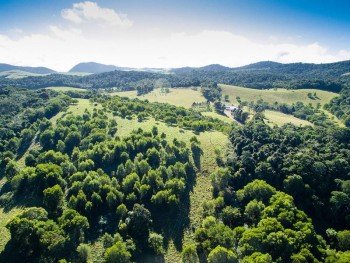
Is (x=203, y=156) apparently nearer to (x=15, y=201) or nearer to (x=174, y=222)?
(x=174, y=222)

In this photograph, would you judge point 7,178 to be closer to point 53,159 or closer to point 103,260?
point 53,159

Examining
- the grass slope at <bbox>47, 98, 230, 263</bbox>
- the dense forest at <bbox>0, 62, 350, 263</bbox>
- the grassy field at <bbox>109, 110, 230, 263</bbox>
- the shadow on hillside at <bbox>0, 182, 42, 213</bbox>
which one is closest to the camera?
the dense forest at <bbox>0, 62, 350, 263</bbox>

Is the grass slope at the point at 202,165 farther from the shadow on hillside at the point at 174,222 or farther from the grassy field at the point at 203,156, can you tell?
the shadow on hillside at the point at 174,222

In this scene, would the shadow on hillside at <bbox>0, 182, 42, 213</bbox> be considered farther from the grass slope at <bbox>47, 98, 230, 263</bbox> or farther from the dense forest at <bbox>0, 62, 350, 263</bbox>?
the grass slope at <bbox>47, 98, 230, 263</bbox>

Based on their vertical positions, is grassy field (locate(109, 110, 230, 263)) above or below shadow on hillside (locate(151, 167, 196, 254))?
above

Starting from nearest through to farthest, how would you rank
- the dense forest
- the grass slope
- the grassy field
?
the dense forest < the grass slope < the grassy field

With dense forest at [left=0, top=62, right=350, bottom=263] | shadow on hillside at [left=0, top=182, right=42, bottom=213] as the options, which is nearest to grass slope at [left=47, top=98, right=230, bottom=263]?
dense forest at [left=0, top=62, right=350, bottom=263]

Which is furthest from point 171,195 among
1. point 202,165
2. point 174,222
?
point 202,165

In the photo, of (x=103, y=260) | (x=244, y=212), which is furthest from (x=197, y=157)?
(x=103, y=260)

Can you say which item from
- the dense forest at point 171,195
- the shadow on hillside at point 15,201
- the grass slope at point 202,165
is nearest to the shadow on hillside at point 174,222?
the dense forest at point 171,195

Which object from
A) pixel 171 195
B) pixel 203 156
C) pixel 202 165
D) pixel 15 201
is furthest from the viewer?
pixel 203 156

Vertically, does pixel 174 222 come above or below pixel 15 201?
below
